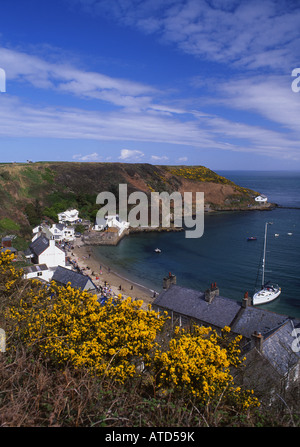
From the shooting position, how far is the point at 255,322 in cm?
1986

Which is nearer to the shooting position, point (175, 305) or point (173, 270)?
point (175, 305)

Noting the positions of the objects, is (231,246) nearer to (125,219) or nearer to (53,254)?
(125,219)

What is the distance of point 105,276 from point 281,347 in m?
29.5

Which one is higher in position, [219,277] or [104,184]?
[104,184]

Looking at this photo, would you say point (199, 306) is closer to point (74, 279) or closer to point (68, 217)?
point (74, 279)

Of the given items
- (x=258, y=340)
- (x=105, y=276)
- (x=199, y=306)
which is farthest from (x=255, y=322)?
(x=105, y=276)

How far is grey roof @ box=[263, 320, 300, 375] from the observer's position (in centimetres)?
1605

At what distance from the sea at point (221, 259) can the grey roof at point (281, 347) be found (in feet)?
45.4

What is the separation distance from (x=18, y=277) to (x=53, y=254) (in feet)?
71.2

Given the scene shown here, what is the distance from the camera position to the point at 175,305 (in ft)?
76.4

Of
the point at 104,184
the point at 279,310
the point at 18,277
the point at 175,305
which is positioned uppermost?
the point at 104,184

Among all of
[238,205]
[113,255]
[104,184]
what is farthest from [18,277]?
[238,205]
